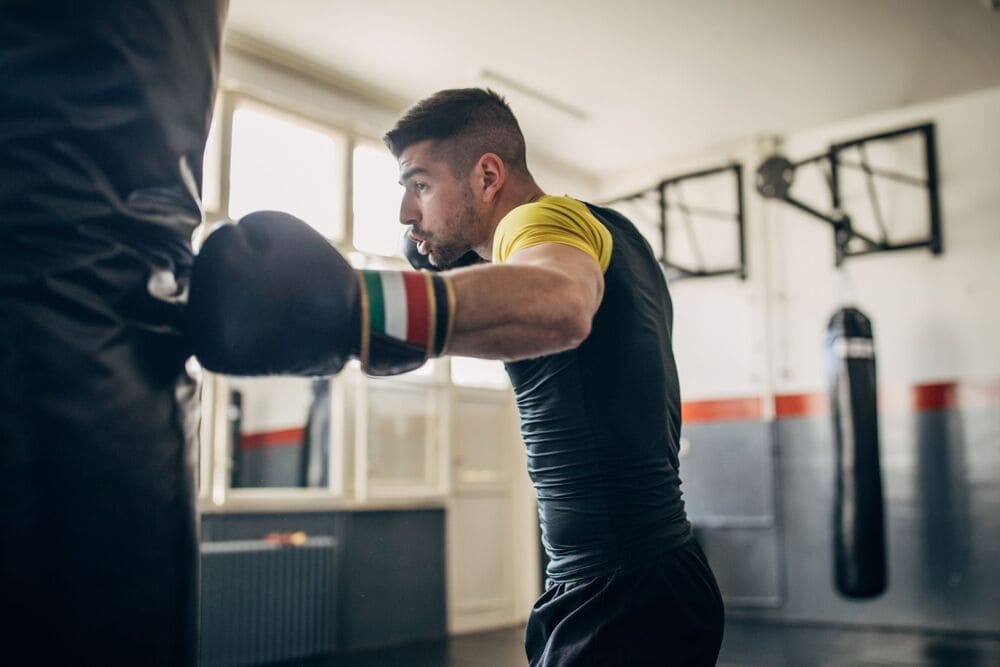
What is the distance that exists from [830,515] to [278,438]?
3.60 meters

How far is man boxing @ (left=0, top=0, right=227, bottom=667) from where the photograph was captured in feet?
2.58

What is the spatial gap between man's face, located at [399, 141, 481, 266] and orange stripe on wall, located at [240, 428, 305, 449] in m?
4.60

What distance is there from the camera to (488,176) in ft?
4.86

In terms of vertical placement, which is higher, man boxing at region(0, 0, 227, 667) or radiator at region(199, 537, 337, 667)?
man boxing at region(0, 0, 227, 667)

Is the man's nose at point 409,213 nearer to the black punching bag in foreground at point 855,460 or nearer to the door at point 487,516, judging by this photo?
the black punching bag in foreground at point 855,460

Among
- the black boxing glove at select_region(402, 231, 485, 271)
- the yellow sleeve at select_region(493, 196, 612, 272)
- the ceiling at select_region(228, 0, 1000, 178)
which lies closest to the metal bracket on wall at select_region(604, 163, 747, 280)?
the ceiling at select_region(228, 0, 1000, 178)

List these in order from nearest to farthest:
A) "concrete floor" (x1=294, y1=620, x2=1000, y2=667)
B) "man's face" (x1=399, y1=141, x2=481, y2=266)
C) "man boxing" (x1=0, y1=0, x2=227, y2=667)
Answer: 1. "man boxing" (x1=0, y1=0, x2=227, y2=667)
2. "man's face" (x1=399, y1=141, x2=481, y2=266)
3. "concrete floor" (x1=294, y1=620, x2=1000, y2=667)

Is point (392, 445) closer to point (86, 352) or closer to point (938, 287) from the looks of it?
Result: point (938, 287)

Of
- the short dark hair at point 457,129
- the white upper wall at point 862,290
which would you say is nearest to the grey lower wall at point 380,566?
the white upper wall at point 862,290

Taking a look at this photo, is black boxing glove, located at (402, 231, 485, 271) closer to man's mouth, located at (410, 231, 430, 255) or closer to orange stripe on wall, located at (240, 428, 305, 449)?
man's mouth, located at (410, 231, 430, 255)

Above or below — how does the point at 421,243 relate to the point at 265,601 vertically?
above

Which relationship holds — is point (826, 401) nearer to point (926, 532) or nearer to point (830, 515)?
point (830, 515)

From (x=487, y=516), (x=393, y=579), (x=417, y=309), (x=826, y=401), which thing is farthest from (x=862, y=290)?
(x=417, y=309)

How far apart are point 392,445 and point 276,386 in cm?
86
